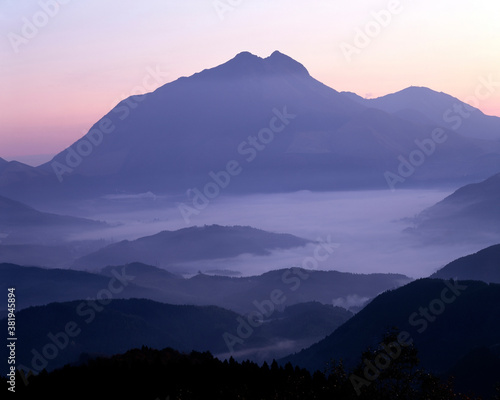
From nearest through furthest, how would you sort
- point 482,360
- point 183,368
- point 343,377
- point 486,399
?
point 343,377
point 183,368
point 486,399
point 482,360

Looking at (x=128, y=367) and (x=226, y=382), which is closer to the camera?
(x=226, y=382)

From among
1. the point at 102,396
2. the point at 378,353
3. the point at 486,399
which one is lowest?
the point at 486,399

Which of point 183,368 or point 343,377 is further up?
point 183,368

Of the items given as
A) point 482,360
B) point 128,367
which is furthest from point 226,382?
point 482,360

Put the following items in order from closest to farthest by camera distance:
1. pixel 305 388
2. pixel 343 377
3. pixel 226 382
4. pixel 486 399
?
pixel 343 377
pixel 305 388
pixel 226 382
pixel 486 399

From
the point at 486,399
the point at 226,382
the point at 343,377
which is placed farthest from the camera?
the point at 486,399

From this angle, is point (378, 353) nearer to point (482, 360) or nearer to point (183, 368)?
point (183, 368)

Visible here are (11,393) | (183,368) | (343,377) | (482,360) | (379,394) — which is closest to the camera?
(379,394)

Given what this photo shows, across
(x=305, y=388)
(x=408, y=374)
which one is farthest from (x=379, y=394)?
(x=305, y=388)

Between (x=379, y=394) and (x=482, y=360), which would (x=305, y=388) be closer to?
(x=379, y=394)
